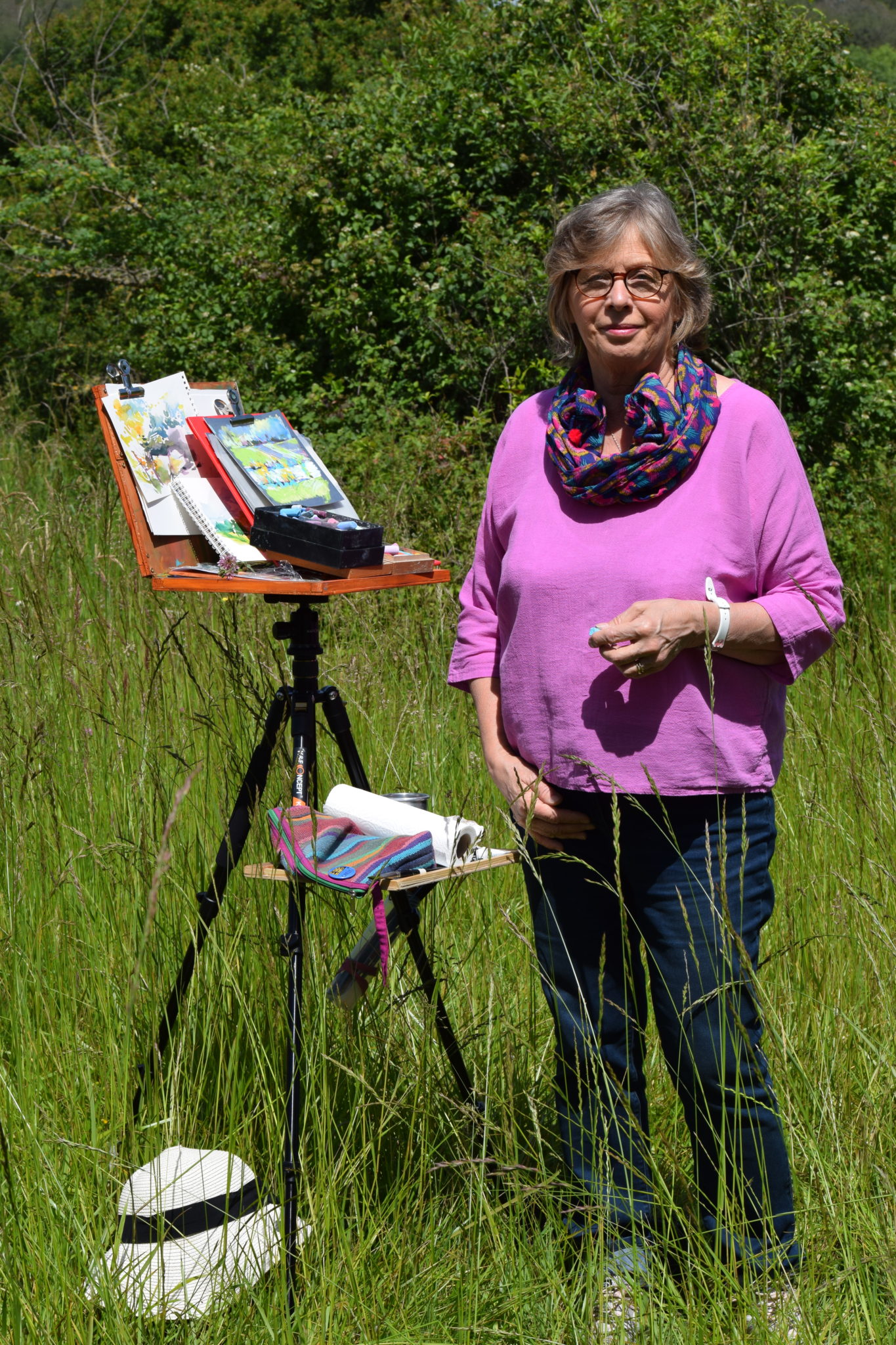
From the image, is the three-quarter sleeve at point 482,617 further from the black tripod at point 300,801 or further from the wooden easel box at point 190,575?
the black tripod at point 300,801

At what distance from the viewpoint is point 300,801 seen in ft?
6.41

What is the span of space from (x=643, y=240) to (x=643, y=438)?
35cm

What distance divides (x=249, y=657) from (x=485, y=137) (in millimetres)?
4572

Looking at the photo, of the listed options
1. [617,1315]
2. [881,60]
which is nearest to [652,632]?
[617,1315]

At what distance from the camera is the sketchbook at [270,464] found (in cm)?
224

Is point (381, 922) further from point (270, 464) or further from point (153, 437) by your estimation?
point (153, 437)

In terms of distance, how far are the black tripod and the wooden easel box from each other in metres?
0.07

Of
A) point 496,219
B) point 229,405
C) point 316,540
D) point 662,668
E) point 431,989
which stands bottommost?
point 431,989

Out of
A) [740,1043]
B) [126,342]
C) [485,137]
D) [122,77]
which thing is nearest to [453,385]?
[485,137]

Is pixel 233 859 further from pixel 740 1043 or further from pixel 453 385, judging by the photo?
pixel 453 385

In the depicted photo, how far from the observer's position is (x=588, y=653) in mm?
1959

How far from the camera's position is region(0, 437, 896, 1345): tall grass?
1.76 metres

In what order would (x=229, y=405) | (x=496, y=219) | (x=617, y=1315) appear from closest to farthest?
(x=617, y=1315)
(x=229, y=405)
(x=496, y=219)

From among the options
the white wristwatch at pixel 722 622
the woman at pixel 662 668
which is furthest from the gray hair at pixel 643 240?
the white wristwatch at pixel 722 622
